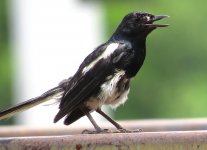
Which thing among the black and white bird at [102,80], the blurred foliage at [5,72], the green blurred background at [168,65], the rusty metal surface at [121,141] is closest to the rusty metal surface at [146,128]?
the black and white bird at [102,80]

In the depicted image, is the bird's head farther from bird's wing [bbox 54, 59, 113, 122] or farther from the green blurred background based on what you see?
the green blurred background

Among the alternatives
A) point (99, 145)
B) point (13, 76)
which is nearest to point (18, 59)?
point (13, 76)

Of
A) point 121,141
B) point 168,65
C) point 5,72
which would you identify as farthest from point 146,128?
point 5,72

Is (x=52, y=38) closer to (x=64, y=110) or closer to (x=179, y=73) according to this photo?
(x=179, y=73)

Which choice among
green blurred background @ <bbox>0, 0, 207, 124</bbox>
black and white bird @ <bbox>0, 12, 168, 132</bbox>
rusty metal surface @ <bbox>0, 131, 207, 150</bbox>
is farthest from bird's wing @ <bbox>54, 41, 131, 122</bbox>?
green blurred background @ <bbox>0, 0, 207, 124</bbox>

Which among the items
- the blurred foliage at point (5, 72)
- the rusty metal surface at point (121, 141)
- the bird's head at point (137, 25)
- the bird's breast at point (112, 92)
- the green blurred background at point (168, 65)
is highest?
the rusty metal surface at point (121, 141)

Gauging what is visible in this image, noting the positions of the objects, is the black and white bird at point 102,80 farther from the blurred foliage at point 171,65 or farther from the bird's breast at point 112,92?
the blurred foliage at point 171,65
